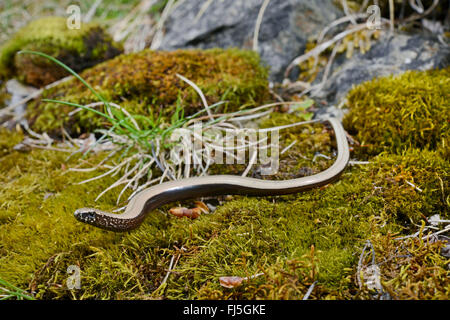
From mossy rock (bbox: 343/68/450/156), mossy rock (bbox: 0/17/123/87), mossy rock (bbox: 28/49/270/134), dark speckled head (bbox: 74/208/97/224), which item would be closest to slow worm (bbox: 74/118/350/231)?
dark speckled head (bbox: 74/208/97/224)

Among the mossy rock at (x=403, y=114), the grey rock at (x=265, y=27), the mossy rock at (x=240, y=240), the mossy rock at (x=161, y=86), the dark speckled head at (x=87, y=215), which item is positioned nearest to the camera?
the mossy rock at (x=240, y=240)

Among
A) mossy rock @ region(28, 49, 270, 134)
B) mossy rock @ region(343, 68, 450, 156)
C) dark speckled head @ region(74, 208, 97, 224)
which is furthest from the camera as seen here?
mossy rock @ region(28, 49, 270, 134)

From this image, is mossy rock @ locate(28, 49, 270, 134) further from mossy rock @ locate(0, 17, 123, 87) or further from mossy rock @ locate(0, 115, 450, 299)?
mossy rock @ locate(0, 115, 450, 299)

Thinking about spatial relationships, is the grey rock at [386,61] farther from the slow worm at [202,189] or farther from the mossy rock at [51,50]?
the mossy rock at [51,50]

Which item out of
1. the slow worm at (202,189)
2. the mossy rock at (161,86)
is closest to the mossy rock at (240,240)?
the slow worm at (202,189)

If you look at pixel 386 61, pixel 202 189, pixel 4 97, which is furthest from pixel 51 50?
pixel 386 61
